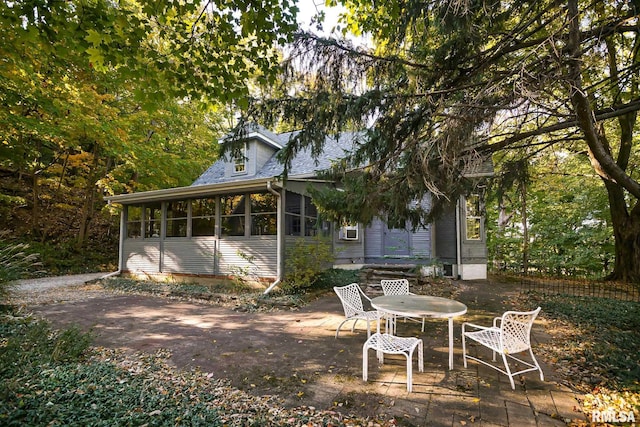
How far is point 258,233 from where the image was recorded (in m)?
9.62

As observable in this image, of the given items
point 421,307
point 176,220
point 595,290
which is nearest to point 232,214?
point 176,220

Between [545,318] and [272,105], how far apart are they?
684 centimetres

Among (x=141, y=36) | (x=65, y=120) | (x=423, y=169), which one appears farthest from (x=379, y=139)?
(x=65, y=120)

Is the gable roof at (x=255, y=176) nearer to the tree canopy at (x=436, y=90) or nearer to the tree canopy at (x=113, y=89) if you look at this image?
the tree canopy at (x=436, y=90)

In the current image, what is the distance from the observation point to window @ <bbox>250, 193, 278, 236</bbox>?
9.55 m

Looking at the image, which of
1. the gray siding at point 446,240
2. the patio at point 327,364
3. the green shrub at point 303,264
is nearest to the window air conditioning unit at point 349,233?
the green shrub at point 303,264

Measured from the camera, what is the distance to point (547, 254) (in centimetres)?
1587

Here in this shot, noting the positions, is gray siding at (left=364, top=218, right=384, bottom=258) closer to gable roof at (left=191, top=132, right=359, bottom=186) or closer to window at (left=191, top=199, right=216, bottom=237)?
gable roof at (left=191, top=132, right=359, bottom=186)

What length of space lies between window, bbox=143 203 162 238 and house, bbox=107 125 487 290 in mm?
35

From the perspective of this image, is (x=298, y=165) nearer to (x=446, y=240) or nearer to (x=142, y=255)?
(x=446, y=240)

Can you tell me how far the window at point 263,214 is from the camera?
955cm

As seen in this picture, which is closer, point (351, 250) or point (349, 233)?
point (351, 250)

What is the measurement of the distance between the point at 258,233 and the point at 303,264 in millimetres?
1978

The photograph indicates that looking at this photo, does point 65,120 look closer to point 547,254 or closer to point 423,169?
point 423,169
